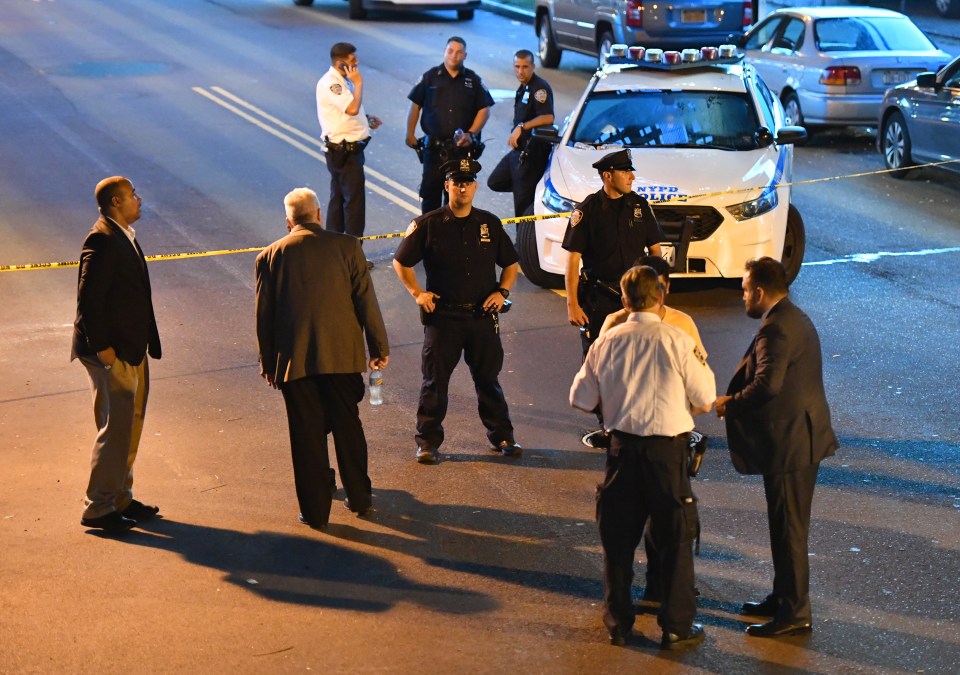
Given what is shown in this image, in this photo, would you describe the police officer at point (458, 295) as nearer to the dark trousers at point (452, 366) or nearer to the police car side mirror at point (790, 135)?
the dark trousers at point (452, 366)

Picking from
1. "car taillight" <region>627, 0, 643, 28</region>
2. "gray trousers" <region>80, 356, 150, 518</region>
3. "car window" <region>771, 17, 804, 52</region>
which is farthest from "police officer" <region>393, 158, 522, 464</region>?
"car taillight" <region>627, 0, 643, 28</region>

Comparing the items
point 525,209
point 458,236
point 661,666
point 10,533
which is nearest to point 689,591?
point 661,666

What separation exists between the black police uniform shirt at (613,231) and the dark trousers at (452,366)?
2.43 feet

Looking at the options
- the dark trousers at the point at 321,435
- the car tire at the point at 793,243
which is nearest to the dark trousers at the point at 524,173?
the car tire at the point at 793,243

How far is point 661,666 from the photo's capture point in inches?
242

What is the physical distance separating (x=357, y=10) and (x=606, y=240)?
65.5ft

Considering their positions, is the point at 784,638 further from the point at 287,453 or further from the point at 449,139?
the point at 449,139

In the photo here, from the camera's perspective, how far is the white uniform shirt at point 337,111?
1257 centimetres

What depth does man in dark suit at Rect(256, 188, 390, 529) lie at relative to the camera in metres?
7.47

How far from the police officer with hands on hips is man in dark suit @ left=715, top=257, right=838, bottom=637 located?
2204mm

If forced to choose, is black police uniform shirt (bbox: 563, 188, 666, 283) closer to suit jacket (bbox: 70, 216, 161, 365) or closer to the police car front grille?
suit jacket (bbox: 70, 216, 161, 365)

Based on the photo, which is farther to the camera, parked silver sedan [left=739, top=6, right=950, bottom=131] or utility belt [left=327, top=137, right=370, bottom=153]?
parked silver sedan [left=739, top=6, right=950, bottom=131]

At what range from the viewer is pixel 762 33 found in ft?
65.2

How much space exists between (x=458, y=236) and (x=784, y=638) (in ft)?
10.4
